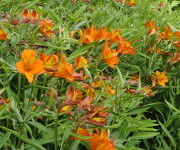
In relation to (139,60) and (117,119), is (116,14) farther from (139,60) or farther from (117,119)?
(117,119)

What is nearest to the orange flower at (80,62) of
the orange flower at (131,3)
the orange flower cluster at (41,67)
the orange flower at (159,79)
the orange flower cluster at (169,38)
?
the orange flower cluster at (41,67)

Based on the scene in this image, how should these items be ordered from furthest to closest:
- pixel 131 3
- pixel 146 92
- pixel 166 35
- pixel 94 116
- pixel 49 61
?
pixel 131 3 < pixel 166 35 < pixel 146 92 < pixel 49 61 < pixel 94 116

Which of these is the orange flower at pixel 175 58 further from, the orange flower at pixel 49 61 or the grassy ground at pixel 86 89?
the orange flower at pixel 49 61

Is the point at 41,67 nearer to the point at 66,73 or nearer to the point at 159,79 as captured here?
the point at 66,73

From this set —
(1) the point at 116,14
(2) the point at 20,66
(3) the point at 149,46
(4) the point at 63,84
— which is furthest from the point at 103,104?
(1) the point at 116,14

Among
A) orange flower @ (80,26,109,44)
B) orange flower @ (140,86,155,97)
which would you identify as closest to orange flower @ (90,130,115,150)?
orange flower @ (140,86,155,97)

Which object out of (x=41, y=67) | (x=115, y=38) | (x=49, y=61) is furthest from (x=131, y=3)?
(x=41, y=67)

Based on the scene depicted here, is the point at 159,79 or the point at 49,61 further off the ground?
the point at 49,61
